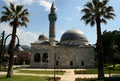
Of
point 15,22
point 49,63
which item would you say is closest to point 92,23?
point 15,22

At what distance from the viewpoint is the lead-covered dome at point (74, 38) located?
241ft

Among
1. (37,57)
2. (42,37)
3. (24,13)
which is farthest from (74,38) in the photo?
(24,13)

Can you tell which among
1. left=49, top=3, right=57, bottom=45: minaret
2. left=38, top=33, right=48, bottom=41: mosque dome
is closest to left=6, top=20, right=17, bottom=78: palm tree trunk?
left=49, top=3, right=57, bottom=45: minaret

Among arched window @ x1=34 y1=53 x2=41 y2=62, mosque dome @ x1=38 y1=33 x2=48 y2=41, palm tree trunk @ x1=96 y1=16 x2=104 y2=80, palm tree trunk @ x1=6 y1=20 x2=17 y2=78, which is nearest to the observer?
palm tree trunk @ x1=96 y1=16 x2=104 y2=80

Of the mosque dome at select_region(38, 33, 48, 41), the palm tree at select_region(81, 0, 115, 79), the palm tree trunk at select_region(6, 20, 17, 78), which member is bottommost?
the palm tree trunk at select_region(6, 20, 17, 78)

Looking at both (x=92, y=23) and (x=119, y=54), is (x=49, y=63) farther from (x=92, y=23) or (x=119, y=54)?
(x=92, y=23)

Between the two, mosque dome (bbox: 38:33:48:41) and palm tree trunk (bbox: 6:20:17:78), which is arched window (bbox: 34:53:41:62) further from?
palm tree trunk (bbox: 6:20:17:78)

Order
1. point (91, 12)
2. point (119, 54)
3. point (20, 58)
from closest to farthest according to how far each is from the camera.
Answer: point (91, 12), point (119, 54), point (20, 58)

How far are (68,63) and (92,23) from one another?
40536 millimetres

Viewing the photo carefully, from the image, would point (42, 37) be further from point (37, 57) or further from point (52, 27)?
point (52, 27)

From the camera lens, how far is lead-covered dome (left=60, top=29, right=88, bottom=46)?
73.6 metres

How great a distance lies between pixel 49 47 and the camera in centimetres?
6906

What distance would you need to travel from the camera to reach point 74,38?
74.3 metres

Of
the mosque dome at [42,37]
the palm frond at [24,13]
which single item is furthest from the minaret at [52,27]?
the palm frond at [24,13]
